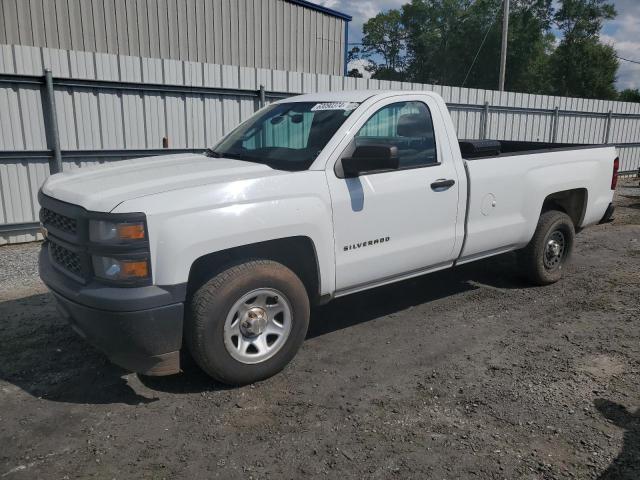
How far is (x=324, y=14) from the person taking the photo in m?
16.0

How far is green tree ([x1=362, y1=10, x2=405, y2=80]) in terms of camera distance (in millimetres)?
67312

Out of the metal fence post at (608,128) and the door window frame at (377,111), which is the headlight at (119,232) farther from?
the metal fence post at (608,128)

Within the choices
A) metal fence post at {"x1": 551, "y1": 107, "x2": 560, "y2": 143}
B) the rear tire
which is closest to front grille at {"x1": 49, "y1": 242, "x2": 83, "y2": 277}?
the rear tire

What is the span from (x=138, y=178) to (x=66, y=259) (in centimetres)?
68

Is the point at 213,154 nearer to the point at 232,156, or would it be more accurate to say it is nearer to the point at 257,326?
Result: the point at 232,156

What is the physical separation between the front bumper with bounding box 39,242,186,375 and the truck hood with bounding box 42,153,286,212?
1.64ft

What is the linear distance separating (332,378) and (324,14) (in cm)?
1438

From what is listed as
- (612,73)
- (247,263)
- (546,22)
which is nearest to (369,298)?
(247,263)

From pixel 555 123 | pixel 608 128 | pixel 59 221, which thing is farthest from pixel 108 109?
pixel 608 128

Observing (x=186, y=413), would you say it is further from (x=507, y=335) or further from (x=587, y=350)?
(x=587, y=350)

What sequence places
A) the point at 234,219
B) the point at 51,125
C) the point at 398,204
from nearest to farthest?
the point at 234,219, the point at 398,204, the point at 51,125

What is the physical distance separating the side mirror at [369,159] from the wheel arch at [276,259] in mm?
594

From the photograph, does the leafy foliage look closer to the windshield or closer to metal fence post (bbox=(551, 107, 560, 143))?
metal fence post (bbox=(551, 107, 560, 143))

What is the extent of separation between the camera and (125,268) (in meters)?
3.05
